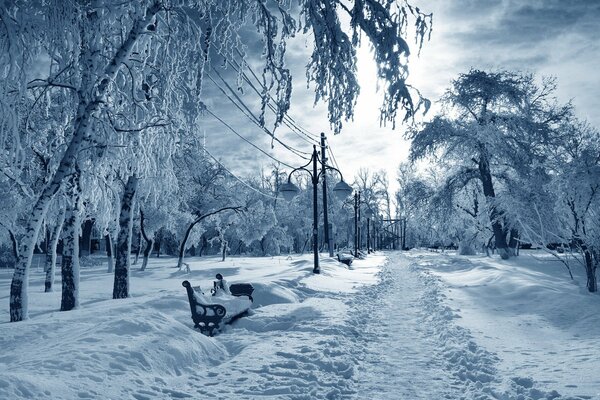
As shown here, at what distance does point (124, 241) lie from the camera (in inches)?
526

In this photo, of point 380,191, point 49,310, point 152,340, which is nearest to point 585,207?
point 152,340

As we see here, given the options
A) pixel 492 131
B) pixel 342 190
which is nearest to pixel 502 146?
pixel 492 131

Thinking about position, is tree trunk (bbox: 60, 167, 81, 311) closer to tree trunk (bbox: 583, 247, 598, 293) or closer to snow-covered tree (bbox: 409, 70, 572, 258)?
tree trunk (bbox: 583, 247, 598, 293)

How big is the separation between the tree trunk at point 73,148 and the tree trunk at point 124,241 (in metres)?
4.33

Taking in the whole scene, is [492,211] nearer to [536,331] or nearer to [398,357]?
[536,331]

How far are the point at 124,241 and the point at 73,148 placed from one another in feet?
18.3

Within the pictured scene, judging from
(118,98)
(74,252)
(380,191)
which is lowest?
(74,252)

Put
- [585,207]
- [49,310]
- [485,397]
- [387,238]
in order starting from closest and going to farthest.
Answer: [485,397]
[49,310]
[585,207]
[387,238]

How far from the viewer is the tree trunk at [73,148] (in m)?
7.98

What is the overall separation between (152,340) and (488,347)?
486 centimetres

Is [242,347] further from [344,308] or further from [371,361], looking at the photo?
[344,308]

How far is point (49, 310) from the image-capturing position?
11.7 m

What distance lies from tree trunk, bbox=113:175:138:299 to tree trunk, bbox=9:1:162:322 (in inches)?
170

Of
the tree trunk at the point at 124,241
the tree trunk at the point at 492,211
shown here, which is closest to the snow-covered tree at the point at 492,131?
the tree trunk at the point at 492,211
